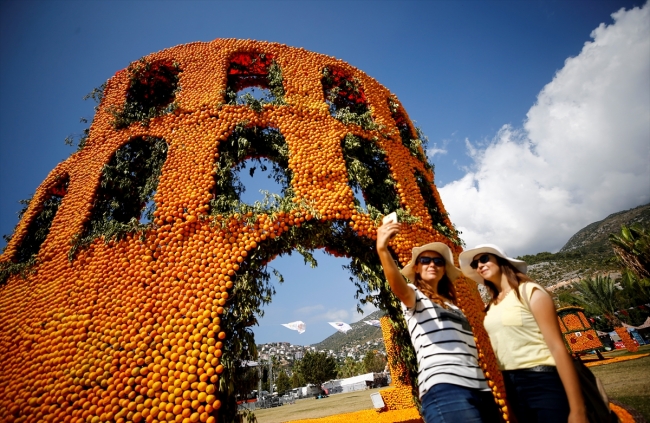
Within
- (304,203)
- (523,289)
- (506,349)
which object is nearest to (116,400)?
(304,203)

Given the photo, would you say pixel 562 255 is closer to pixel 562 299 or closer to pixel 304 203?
pixel 562 299

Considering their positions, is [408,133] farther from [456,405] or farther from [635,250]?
[635,250]

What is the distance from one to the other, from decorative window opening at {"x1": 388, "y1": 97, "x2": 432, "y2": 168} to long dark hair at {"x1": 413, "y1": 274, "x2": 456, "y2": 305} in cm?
773

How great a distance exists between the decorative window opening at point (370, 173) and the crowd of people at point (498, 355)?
4648 millimetres

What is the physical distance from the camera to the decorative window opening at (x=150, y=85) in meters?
9.47

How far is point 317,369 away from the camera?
46.3 metres

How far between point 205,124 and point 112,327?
5075mm

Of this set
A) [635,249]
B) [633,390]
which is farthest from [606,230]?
[633,390]

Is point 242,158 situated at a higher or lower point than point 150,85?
lower

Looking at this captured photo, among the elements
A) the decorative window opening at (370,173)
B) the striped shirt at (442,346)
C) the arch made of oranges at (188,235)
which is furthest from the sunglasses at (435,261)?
the decorative window opening at (370,173)

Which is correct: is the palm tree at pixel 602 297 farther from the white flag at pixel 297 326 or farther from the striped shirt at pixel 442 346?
the striped shirt at pixel 442 346

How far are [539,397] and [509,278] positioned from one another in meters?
0.89

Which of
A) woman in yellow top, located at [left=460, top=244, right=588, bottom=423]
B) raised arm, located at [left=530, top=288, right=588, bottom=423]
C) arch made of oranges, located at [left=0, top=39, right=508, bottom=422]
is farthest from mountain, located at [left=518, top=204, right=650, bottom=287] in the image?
raised arm, located at [left=530, top=288, right=588, bottom=423]

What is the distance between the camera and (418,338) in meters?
2.36
